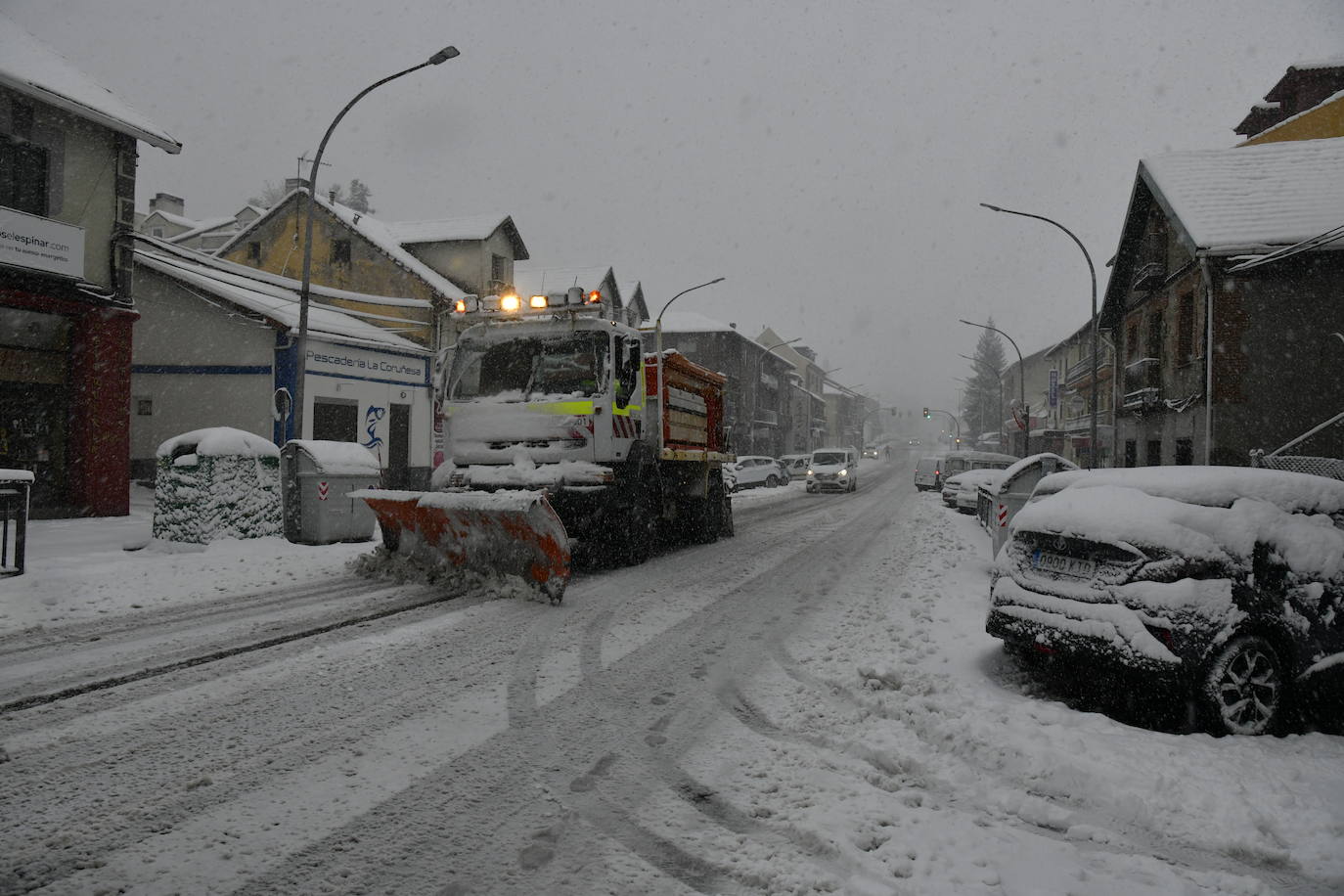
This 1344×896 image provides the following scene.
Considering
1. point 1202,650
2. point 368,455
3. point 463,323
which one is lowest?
point 1202,650

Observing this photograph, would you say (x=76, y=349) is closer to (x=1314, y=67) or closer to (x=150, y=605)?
(x=150, y=605)

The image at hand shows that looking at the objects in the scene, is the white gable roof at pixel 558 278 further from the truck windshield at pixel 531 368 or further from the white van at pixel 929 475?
the truck windshield at pixel 531 368

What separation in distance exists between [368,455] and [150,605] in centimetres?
494

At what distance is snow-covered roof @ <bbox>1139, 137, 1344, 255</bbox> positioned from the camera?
1789 cm

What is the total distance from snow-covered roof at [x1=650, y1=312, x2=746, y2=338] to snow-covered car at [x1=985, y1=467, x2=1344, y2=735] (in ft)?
172

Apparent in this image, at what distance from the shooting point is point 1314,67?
27281 mm

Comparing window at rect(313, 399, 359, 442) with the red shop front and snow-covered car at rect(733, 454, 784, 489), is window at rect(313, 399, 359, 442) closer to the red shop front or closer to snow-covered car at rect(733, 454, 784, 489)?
the red shop front

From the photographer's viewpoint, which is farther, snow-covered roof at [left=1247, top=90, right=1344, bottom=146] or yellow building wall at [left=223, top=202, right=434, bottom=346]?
yellow building wall at [left=223, top=202, right=434, bottom=346]

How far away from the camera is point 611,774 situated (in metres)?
3.69

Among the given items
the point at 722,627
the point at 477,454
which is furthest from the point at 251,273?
the point at 722,627

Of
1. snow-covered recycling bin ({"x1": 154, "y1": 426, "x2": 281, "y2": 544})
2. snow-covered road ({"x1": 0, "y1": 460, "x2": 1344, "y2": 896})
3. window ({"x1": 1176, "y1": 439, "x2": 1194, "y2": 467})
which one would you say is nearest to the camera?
snow-covered road ({"x1": 0, "y1": 460, "x2": 1344, "y2": 896})

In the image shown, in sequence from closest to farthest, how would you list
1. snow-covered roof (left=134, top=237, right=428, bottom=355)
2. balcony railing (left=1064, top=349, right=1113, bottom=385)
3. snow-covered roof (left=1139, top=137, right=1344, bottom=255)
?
snow-covered roof (left=1139, top=137, right=1344, bottom=255) → snow-covered roof (left=134, top=237, right=428, bottom=355) → balcony railing (left=1064, top=349, right=1113, bottom=385)

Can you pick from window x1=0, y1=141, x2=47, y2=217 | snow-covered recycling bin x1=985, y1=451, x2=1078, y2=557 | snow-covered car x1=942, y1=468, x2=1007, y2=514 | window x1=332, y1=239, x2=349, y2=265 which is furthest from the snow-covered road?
window x1=332, y1=239, x2=349, y2=265

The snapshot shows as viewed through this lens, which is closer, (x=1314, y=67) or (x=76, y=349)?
(x=76, y=349)
